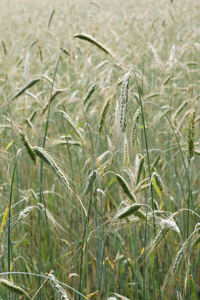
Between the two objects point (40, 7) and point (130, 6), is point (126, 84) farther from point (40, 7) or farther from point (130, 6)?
point (40, 7)

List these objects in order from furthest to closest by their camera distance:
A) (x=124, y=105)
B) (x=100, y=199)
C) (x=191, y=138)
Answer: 1. (x=100, y=199)
2. (x=191, y=138)
3. (x=124, y=105)

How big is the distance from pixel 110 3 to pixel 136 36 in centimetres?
621

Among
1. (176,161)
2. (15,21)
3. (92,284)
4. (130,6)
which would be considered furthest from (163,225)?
(130,6)

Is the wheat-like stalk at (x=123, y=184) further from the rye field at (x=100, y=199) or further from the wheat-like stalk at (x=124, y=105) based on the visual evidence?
the wheat-like stalk at (x=124, y=105)

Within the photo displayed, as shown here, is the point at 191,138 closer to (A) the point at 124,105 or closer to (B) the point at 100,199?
(A) the point at 124,105

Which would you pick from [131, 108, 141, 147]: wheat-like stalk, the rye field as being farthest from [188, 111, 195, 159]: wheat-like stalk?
[131, 108, 141, 147]: wheat-like stalk

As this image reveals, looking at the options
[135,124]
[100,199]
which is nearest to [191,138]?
[135,124]

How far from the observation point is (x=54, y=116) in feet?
9.39

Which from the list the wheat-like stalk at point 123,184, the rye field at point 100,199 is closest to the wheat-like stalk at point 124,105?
the rye field at point 100,199

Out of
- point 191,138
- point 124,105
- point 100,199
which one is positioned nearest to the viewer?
point 124,105

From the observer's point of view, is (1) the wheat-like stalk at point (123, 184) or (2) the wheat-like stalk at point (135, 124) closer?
(1) the wheat-like stalk at point (123, 184)

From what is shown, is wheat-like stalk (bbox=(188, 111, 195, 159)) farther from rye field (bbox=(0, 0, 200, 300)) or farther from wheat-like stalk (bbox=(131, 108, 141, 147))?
wheat-like stalk (bbox=(131, 108, 141, 147))

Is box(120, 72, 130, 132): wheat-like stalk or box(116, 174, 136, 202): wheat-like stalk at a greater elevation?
box(120, 72, 130, 132): wheat-like stalk

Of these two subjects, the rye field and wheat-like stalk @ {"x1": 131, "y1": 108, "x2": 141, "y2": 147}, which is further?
Result: wheat-like stalk @ {"x1": 131, "y1": 108, "x2": 141, "y2": 147}
